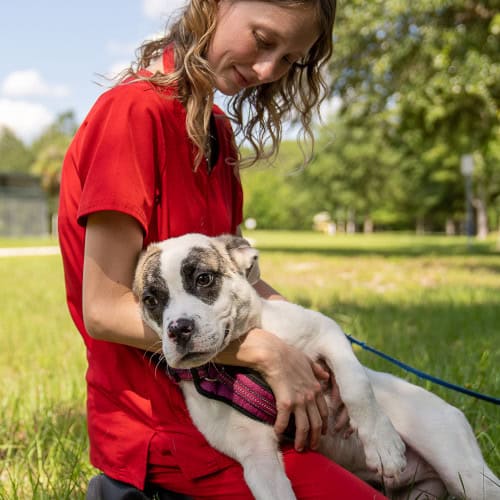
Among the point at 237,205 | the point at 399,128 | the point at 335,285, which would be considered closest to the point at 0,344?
the point at 237,205

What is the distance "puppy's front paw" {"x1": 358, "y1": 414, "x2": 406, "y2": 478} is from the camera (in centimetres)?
217

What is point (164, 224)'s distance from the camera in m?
2.38

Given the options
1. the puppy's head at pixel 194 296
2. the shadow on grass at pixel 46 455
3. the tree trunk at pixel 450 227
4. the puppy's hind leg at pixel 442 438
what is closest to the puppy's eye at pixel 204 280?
the puppy's head at pixel 194 296

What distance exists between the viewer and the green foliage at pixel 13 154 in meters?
73.0

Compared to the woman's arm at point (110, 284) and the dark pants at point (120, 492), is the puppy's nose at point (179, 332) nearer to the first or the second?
the woman's arm at point (110, 284)

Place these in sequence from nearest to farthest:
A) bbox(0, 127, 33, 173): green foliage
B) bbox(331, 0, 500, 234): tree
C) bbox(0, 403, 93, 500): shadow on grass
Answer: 1. bbox(0, 403, 93, 500): shadow on grass
2. bbox(331, 0, 500, 234): tree
3. bbox(0, 127, 33, 173): green foliage

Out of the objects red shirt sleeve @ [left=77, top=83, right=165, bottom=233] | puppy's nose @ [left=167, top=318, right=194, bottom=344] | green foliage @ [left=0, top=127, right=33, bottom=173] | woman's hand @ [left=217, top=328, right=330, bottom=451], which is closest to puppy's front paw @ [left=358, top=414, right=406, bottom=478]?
woman's hand @ [left=217, top=328, right=330, bottom=451]

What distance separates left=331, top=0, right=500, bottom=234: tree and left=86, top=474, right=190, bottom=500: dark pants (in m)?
10.7

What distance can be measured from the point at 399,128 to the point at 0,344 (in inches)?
484

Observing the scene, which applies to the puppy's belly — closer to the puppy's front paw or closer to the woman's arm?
the puppy's front paw

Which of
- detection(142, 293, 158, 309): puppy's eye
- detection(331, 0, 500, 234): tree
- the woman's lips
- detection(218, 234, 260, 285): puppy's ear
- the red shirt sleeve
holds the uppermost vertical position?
detection(331, 0, 500, 234): tree

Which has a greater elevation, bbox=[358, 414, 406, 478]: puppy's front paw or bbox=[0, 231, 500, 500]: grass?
bbox=[358, 414, 406, 478]: puppy's front paw

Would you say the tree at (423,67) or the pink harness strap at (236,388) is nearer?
the pink harness strap at (236,388)

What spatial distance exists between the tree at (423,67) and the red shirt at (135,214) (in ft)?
33.4
